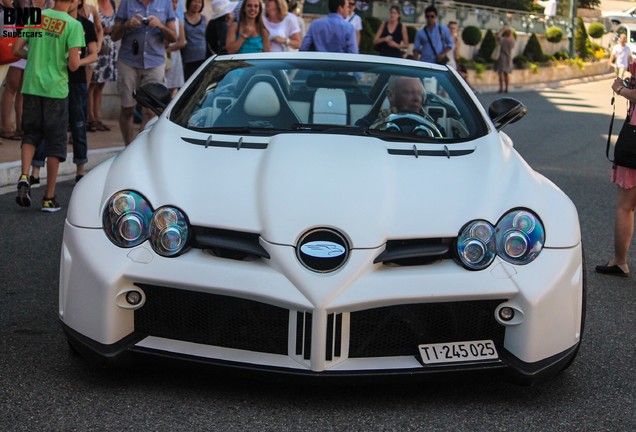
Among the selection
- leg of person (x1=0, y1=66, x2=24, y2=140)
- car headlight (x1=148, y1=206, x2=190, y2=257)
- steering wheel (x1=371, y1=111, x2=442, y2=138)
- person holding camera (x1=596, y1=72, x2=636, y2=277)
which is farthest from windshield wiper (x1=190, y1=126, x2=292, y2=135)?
leg of person (x1=0, y1=66, x2=24, y2=140)

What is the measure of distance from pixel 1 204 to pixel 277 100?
3.88 m

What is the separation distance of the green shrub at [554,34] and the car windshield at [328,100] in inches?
1832

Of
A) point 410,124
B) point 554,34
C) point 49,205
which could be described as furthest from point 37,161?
point 554,34

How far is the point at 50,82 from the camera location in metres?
8.39

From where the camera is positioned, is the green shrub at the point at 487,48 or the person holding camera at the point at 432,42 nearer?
the person holding camera at the point at 432,42

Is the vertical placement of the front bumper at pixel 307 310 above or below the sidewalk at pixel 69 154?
above

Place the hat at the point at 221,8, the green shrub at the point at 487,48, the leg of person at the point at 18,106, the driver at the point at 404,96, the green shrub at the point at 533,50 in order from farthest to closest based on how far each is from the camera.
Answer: the green shrub at the point at 533,50 < the green shrub at the point at 487,48 < the hat at the point at 221,8 < the leg of person at the point at 18,106 < the driver at the point at 404,96

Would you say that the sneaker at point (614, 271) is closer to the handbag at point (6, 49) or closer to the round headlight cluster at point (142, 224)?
the round headlight cluster at point (142, 224)

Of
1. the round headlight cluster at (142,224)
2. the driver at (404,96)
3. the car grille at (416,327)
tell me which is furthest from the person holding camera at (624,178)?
the round headlight cluster at (142,224)

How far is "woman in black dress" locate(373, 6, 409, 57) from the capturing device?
17.2m

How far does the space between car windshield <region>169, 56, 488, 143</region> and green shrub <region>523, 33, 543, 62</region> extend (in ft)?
132

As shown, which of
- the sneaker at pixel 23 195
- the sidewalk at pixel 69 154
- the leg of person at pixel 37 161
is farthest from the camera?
the sidewalk at pixel 69 154

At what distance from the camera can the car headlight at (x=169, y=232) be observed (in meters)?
4.02

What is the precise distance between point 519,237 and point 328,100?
1778mm
